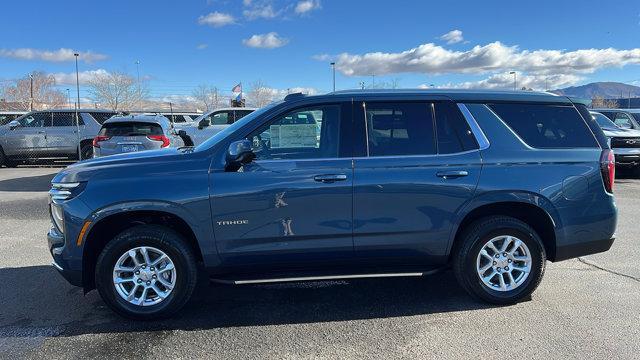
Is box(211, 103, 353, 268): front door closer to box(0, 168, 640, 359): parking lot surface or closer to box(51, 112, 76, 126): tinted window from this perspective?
box(0, 168, 640, 359): parking lot surface

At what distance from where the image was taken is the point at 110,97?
6097cm

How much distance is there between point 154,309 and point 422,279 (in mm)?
2678

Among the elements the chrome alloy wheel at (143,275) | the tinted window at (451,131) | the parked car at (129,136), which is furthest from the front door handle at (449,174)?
the parked car at (129,136)

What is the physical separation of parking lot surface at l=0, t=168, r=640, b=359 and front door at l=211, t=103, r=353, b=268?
54 cm

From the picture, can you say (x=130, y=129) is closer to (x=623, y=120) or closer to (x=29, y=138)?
(x=29, y=138)

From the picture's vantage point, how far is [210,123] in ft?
53.7

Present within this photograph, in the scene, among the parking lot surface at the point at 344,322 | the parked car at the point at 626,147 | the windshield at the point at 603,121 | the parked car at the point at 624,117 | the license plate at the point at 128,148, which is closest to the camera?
the parking lot surface at the point at 344,322

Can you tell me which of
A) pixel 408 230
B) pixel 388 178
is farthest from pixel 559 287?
pixel 388 178

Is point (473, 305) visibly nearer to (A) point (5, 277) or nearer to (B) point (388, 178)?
(B) point (388, 178)

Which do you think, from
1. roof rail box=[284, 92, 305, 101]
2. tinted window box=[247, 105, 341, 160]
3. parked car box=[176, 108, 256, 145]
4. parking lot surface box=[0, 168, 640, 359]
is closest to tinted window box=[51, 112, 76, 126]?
parked car box=[176, 108, 256, 145]

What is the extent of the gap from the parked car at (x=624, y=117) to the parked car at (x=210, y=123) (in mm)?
11414

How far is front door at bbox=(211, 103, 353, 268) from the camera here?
4.08m

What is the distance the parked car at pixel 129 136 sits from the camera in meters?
11.2

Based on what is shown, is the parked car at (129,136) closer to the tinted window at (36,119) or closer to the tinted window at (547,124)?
the tinted window at (36,119)
